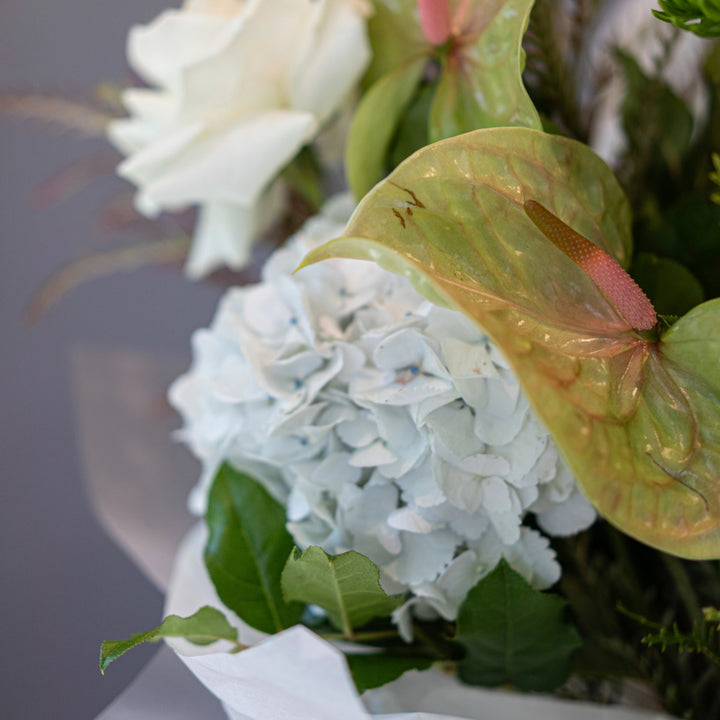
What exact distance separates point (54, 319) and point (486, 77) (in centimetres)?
58

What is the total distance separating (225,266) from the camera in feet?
1.71

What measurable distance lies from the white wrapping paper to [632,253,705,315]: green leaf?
0.16m

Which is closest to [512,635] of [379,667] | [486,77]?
[379,667]

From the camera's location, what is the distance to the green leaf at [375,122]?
299mm

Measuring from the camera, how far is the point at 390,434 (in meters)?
0.24

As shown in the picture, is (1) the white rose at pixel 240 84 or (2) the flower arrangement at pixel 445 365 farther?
(1) the white rose at pixel 240 84

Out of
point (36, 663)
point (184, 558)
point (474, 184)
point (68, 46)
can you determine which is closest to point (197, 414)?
point (184, 558)

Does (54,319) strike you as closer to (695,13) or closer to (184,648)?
(184,648)

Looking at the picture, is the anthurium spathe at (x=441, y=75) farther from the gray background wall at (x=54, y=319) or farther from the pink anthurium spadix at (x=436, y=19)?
the gray background wall at (x=54, y=319)

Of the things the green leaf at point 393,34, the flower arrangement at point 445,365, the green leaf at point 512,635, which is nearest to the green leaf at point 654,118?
the flower arrangement at point 445,365

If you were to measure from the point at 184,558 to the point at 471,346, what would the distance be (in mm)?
176

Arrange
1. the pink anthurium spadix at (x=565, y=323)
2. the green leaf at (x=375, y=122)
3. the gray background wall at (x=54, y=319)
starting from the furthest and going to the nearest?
the gray background wall at (x=54, y=319)
the green leaf at (x=375, y=122)
the pink anthurium spadix at (x=565, y=323)

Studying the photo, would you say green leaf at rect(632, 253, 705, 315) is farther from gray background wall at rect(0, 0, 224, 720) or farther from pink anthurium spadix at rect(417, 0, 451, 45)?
gray background wall at rect(0, 0, 224, 720)

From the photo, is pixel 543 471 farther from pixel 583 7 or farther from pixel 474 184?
pixel 583 7
